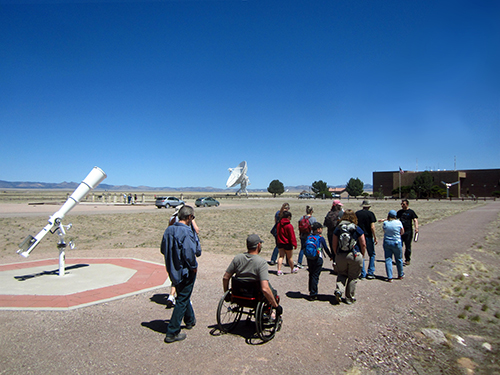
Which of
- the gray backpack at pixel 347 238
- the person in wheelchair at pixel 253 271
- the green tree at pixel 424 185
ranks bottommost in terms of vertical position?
the person in wheelchair at pixel 253 271

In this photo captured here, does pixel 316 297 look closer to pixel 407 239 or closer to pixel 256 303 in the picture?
pixel 256 303

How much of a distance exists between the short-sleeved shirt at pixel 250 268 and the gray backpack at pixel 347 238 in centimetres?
184

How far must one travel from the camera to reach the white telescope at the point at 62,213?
22.2 feet

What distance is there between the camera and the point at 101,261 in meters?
8.84

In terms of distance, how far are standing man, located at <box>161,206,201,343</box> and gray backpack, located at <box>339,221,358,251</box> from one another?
96.4 inches

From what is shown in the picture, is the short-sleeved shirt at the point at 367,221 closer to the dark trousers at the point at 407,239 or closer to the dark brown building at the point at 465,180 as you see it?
the dark trousers at the point at 407,239

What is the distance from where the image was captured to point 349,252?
5375 mm

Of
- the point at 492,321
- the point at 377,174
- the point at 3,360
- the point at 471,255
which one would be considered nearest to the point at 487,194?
A: the point at 377,174

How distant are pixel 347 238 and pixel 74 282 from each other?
543 centimetres

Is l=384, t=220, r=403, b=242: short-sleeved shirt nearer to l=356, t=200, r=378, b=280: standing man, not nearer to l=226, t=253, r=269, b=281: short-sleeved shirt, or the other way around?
l=356, t=200, r=378, b=280: standing man

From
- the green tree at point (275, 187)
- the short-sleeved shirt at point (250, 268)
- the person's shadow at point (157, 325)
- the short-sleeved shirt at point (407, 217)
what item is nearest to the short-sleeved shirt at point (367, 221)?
the short-sleeved shirt at point (407, 217)

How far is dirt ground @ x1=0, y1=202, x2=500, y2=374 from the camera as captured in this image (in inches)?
144

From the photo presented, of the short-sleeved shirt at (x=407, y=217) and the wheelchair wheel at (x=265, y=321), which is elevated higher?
A: the short-sleeved shirt at (x=407, y=217)

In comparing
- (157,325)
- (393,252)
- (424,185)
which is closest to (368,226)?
(393,252)
